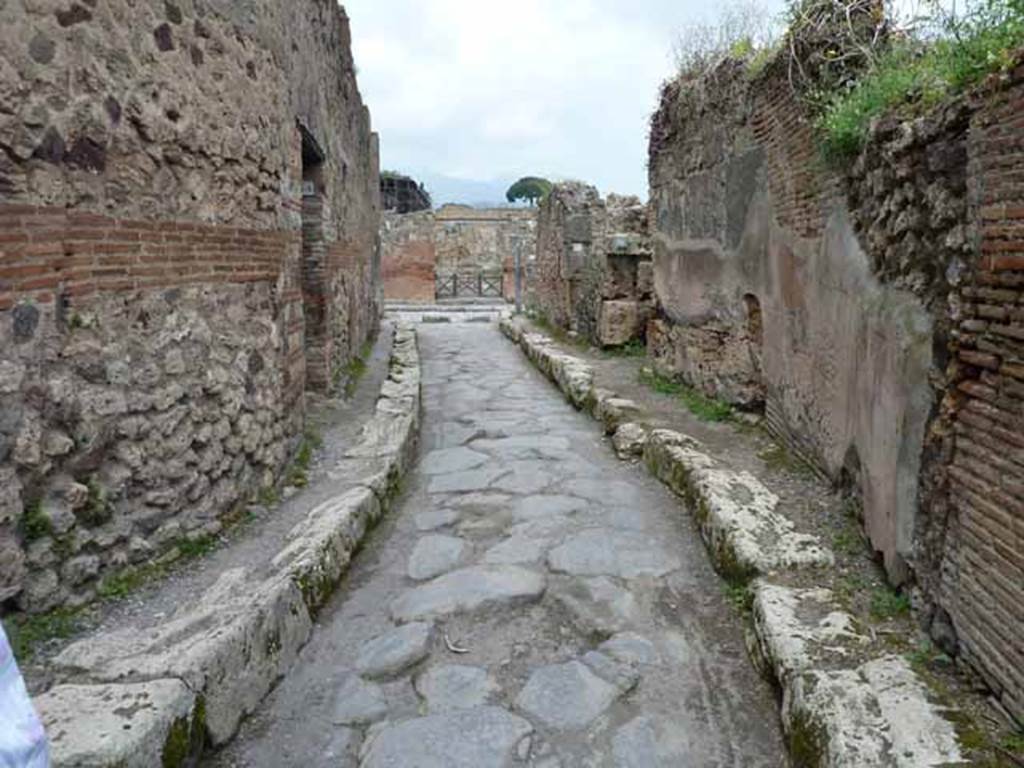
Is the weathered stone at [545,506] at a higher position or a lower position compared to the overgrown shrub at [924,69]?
lower

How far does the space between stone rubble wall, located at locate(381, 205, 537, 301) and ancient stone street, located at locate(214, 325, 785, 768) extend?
17.5 meters

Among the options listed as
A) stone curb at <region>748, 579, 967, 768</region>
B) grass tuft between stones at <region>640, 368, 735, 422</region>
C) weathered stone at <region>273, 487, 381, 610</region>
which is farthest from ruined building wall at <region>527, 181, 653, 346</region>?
stone curb at <region>748, 579, 967, 768</region>

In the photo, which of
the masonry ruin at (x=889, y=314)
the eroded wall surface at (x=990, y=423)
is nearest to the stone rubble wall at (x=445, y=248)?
the masonry ruin at (x=889, y=314)

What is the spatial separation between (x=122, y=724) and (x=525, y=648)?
1395mm

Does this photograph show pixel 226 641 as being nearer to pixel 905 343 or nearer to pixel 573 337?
pixel 905 343

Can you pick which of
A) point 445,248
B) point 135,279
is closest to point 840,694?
point 135,279

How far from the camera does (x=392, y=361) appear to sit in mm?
8812

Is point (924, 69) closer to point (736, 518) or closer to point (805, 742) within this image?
point (736, 518)

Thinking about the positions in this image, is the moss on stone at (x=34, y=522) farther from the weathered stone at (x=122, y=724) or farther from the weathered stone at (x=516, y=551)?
the weathered stone at (x=516, y=551)

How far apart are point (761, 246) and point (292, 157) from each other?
9.72ft

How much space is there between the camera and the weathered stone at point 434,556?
361 centimetres

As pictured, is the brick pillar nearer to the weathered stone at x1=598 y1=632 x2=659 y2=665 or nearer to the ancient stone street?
the ancient stone street

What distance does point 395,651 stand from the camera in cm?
290

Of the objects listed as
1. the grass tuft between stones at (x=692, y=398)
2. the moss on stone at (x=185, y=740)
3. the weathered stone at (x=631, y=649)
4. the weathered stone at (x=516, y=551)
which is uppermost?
the grass tuft between stones at (x=692, y=398)
